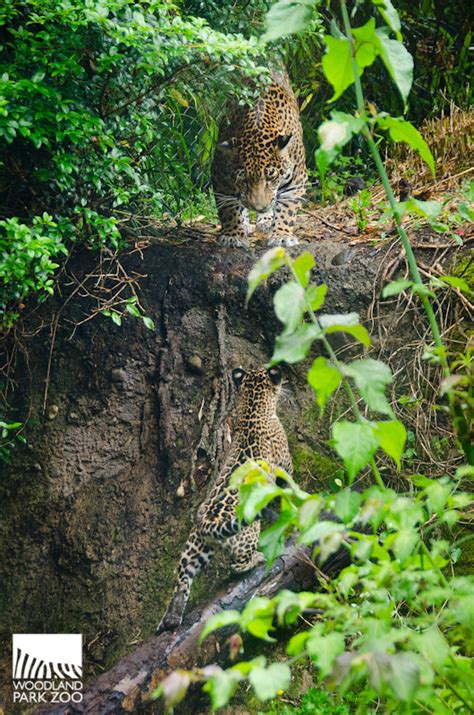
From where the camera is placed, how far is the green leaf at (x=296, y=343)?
5.58ft

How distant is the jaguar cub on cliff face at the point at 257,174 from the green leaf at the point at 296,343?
3940 mm

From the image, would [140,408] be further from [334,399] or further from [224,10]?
[224,10]

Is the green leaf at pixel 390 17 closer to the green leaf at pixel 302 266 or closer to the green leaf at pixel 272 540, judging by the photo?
the green leaf at pixel 302 266

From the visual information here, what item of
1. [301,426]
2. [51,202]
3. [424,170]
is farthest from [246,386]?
[424,170]

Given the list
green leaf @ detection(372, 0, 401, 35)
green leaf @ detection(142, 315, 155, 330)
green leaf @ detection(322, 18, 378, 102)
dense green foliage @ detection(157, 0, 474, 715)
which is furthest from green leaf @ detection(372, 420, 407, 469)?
green leaf @ detection(142, 315, 155, 330)

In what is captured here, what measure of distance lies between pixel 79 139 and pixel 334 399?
215cm

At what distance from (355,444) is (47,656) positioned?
11.8ft

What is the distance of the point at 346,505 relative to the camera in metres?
1.78

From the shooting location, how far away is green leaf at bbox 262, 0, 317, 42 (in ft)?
6.11

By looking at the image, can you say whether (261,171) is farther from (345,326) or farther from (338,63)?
(345,326)

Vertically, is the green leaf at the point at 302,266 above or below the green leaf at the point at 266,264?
below

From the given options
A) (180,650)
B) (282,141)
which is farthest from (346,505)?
(282,141)

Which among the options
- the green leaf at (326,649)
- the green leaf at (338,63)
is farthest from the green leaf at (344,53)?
the green leaf at (326,649)

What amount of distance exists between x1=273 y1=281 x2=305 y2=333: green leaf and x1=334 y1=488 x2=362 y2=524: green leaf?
0.39m
